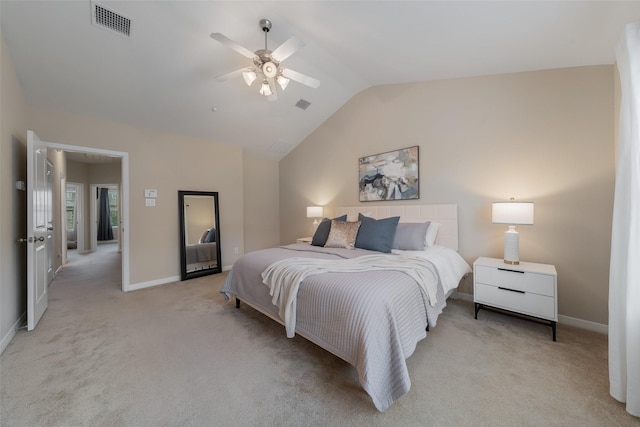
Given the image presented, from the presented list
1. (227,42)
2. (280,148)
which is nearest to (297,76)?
(227,42)

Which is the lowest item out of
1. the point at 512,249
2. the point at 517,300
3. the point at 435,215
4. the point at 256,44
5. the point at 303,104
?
the point at 517,300

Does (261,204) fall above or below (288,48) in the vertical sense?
below

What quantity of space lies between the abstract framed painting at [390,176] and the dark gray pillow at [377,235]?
2.61 ft

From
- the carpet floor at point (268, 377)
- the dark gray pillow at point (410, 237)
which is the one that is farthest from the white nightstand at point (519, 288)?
the dark gray pillow at point (410, 237)

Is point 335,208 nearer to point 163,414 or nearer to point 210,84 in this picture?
point 210,84

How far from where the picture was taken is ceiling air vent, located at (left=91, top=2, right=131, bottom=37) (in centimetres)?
216

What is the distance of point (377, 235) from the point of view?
2.89m

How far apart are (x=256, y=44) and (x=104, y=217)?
31.6 feet

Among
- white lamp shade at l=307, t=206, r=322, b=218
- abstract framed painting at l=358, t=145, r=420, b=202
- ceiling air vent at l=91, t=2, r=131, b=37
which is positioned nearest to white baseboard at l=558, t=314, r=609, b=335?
abstract framed painting at l=358, t=145, r=420, b=202

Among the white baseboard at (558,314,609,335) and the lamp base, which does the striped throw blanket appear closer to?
the lamp base

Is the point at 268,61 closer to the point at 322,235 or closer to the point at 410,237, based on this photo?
the point at 322,235

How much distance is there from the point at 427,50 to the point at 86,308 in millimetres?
4850

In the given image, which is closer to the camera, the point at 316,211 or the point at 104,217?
the point at 316,211

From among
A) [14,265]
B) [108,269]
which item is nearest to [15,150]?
[14,265]
